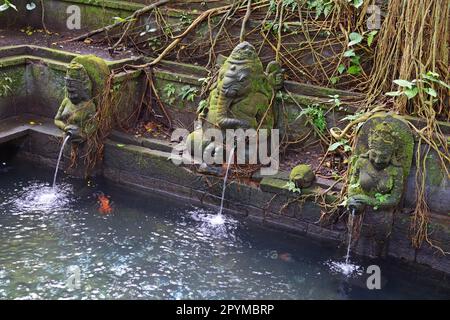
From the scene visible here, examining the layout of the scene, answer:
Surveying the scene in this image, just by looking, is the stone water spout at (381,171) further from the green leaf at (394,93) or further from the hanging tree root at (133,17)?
the hanging tree root at (133,17)

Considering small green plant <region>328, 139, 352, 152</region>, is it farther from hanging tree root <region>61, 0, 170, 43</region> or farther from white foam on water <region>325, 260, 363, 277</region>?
hanging tree root <region>61, 0, 170, 43</region>

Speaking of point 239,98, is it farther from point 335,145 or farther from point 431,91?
point 431,91

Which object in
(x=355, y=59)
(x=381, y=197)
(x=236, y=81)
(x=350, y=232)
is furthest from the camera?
(x=355, y=59)

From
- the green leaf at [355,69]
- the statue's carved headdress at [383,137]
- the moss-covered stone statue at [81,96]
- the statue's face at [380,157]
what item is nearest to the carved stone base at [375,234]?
the statue's face at [380,157]

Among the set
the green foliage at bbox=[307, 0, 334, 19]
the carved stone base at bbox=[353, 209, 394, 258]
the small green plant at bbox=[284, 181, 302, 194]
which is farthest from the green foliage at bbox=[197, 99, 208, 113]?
the carved stone base at bbox=[353, 209, 394, 258]

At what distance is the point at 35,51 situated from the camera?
9.29m

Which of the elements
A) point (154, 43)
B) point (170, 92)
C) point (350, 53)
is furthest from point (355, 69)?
point (154, 43)

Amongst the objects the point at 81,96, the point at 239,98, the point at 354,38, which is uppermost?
the point at 354,38

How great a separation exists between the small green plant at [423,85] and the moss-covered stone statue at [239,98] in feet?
5.30

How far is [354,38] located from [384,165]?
2.08 metres

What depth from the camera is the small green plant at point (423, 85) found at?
6.90 m

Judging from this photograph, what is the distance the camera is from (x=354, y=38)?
7.91m

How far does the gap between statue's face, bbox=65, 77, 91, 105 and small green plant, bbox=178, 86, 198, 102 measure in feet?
4.32

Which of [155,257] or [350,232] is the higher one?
[350,232]
